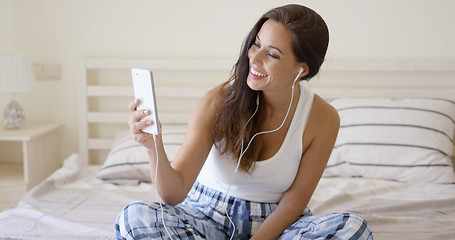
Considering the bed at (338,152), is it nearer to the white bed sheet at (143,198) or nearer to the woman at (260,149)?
the white bed sheet at (143,198)

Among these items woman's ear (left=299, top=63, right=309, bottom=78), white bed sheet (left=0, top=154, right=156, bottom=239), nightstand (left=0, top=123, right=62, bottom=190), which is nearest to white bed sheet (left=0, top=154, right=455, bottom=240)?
white bed sheet (left=0, top=154, right=156, bottom=239)

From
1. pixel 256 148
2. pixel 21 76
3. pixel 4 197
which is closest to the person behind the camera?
pixel 256 148

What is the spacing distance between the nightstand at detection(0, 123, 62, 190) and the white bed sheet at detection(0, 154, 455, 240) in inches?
7.8

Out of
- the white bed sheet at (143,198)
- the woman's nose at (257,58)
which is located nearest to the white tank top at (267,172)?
the woman's nose at (257,58)

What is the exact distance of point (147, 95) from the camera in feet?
4.04

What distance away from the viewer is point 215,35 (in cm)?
247

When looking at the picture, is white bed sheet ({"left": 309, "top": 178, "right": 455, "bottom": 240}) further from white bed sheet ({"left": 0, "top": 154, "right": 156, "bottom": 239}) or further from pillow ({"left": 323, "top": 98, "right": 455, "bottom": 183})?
white bed sheet ({"left": 0, "top": 154, "right": 156, "bottom": 239})

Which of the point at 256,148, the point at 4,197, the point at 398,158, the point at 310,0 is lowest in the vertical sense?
the point at 4,197

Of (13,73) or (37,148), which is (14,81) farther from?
(37,148)

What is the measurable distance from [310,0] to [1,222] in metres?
1.68

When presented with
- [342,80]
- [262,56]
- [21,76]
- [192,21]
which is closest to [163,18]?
[192,21]

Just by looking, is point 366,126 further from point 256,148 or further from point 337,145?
point 256,148

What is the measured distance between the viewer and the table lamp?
Result: 2.25 metres

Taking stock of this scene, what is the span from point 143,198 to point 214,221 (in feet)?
1.86
